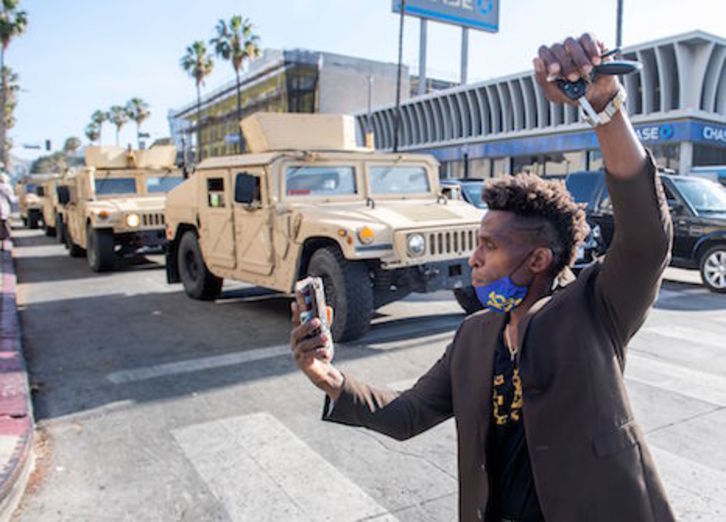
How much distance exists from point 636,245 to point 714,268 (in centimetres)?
930

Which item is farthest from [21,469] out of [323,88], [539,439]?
[323,88]

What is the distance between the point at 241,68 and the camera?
4612 cm

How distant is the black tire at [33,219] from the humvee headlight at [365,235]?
25.7 meters

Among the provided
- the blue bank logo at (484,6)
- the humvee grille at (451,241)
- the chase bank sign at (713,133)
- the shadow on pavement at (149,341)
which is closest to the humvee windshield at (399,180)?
the humvee grille at (451,241)

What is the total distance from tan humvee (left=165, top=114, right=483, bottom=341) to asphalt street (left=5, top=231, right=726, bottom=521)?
597 mm

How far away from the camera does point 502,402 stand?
1603 mm

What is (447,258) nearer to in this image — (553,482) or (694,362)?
(694,362)

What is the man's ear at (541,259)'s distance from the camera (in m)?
1.60

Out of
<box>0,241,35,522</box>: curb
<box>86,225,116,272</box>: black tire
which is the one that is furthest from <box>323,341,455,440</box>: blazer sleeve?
<box>86,225,116,272</box>: black tire

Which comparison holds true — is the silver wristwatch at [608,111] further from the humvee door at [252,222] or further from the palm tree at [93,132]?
the palm tree at [93,132]

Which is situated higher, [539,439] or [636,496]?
[539,439]

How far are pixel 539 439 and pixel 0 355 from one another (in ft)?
18.2

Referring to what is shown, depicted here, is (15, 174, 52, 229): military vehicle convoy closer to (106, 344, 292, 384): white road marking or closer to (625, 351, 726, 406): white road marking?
(106, 344, 292, 384): white road marking

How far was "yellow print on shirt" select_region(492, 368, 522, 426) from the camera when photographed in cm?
158
